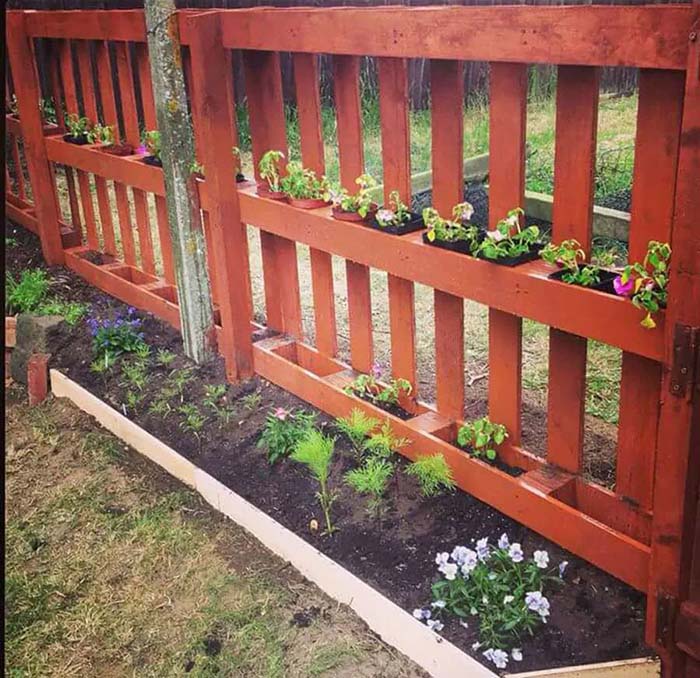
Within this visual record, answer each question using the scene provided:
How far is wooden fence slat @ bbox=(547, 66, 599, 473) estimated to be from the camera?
2598mm

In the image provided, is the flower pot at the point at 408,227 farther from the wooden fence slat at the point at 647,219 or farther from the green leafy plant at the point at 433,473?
the wooden fence slat at the point at 647,219

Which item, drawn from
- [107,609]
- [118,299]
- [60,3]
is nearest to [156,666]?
[107,609]

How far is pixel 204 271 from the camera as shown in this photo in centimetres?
446

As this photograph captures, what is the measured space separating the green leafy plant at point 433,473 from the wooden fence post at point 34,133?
12.2 ft

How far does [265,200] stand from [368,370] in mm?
882

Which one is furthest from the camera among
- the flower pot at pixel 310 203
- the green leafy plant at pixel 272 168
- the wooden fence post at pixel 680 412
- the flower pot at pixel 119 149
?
the flower pot at pixel 119 149

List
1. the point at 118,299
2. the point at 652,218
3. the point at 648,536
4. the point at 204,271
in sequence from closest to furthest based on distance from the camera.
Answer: the point at 652,218 → the point at 648,536 → the point at 204,271 → the point at 118,299

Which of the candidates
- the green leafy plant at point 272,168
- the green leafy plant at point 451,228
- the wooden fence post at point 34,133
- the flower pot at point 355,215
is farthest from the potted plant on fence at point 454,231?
the wooden fence post at point 34,133

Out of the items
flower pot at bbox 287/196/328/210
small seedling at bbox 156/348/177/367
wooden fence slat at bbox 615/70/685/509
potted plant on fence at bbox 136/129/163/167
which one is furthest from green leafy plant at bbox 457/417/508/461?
potted plant on fence at bbox 136/129/163/167

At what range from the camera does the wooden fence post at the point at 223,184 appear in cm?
396

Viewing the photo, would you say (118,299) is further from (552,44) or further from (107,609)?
(552,44)

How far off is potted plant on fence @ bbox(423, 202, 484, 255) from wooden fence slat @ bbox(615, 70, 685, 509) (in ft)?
2.03

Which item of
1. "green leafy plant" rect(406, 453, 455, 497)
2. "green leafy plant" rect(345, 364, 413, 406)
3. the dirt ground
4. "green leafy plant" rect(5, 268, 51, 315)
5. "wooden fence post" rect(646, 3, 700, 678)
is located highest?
"wooden fence post" rect(646, 3, 700, 678)

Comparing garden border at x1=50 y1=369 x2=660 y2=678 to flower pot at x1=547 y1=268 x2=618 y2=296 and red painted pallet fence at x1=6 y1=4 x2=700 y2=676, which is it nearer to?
red painted pallet fence at x1=6 y1=4 x2=700 y2=676
